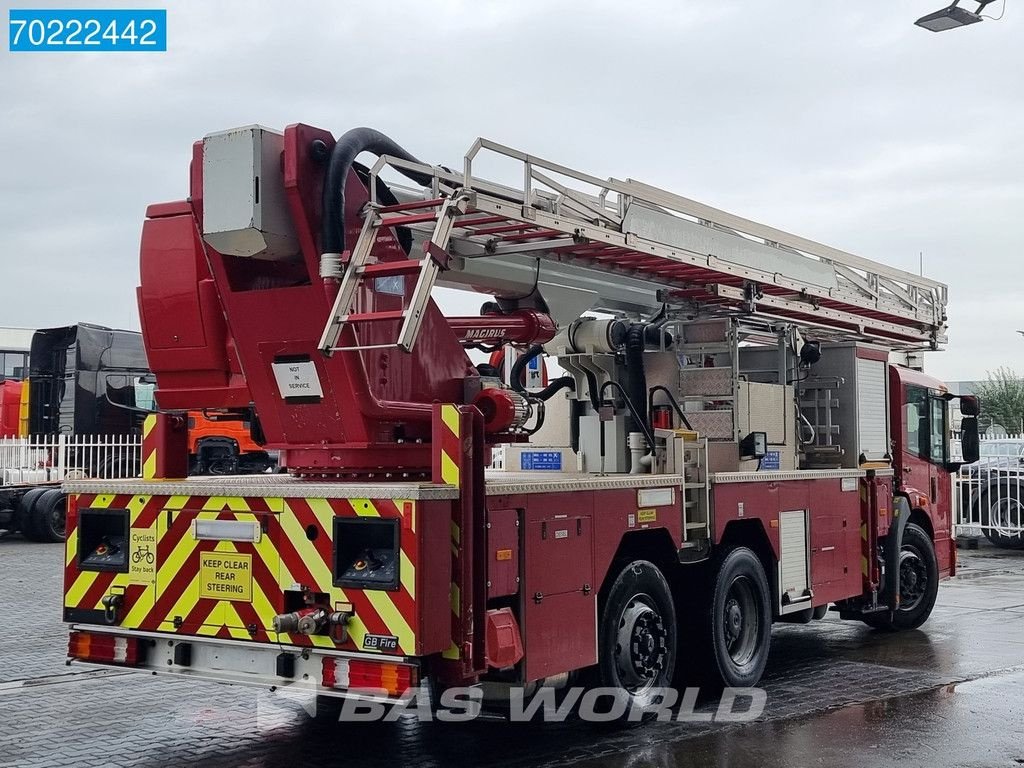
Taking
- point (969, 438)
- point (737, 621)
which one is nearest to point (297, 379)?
point (737, 621)

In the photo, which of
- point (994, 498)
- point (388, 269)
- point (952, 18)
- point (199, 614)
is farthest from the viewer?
point (994, 498)

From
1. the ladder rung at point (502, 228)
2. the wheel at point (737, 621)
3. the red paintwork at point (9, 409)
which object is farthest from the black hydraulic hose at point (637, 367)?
the red paintwork at point (9, 409)

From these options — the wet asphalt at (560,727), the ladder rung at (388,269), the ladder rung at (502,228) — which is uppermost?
the ladder rung at (502,228)

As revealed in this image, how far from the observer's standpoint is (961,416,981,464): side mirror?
1300 cm

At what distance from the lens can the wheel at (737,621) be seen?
27.7 feet

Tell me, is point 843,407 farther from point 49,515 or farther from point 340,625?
point 49,515

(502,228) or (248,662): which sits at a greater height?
(502,228)

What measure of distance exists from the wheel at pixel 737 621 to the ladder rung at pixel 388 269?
3.70 metres

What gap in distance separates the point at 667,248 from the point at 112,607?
4.28m

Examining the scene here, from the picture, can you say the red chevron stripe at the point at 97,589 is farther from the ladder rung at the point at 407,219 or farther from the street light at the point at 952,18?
the street light at the point at 952,18

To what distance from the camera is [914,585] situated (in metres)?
11.9

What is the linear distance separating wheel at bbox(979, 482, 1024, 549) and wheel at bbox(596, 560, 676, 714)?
15213 mm

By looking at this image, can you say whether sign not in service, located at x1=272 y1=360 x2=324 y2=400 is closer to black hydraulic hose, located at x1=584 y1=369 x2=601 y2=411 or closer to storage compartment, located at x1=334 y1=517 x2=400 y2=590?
storage compartment, located at x1=334 y1=517 x2=400 y2=590

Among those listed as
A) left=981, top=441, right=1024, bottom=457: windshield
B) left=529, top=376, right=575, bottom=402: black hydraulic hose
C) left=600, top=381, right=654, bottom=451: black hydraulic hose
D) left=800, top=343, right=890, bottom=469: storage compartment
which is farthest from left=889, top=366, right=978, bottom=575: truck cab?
left=981, top=441, right=1024, bottom=457: windshield
